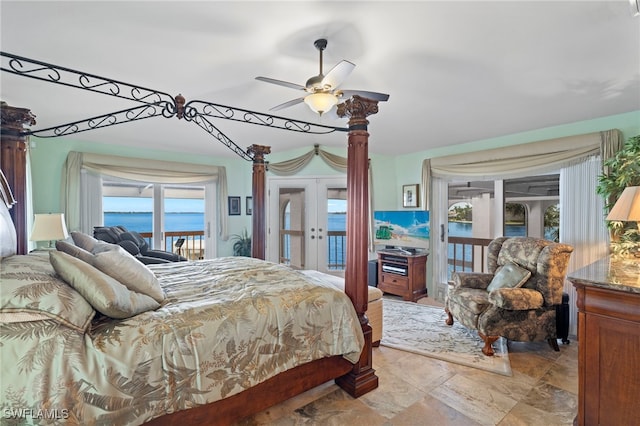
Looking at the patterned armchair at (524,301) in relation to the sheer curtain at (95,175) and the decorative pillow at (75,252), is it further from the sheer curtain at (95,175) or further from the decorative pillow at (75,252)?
the sheer curtain at (95,175)

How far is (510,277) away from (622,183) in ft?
4.21

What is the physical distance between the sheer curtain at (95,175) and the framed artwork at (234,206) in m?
0.63

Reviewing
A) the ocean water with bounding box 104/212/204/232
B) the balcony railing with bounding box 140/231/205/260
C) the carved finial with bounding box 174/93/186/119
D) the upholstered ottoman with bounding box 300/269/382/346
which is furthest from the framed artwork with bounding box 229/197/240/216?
the carved finial with bounding box 174/93/186/119

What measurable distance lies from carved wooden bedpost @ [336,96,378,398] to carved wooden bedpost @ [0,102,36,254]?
255 cm

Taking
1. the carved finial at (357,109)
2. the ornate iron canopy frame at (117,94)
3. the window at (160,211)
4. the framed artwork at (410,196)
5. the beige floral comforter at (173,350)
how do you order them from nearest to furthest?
the beige floral comforter at (173,350) < the ornate iron canopy frame at (117,94) < the carved finial at (357,109) < the window at (160,211) < the framed artwork at (410,196)

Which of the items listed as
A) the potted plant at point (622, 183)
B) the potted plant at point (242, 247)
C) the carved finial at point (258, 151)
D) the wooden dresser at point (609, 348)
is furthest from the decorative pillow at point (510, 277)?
the potted plant at point (242, 247)

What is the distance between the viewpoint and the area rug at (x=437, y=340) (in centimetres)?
273

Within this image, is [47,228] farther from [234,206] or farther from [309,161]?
[309,161]

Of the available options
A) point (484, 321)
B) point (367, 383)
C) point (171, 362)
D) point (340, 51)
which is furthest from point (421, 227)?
point (171, 362)

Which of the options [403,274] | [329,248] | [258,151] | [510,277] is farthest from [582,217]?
[258,151]

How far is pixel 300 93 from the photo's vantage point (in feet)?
9.04

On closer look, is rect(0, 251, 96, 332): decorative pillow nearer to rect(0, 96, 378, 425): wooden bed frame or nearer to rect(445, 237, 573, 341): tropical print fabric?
rect(0, 96, 378, 425): wooden bed frame

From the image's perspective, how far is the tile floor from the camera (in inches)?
77.2

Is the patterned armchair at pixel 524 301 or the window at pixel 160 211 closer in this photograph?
the patterned armchair at pixel 524 301
